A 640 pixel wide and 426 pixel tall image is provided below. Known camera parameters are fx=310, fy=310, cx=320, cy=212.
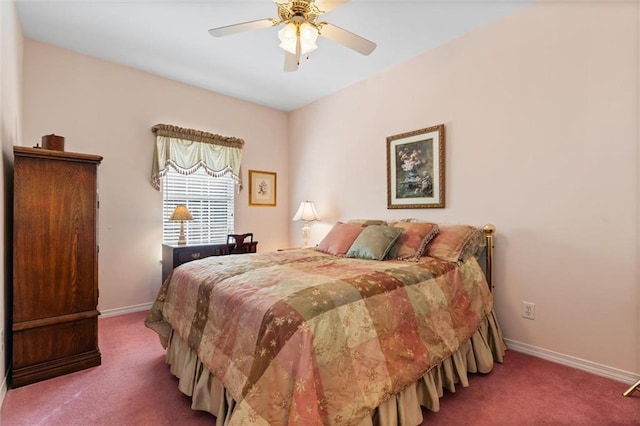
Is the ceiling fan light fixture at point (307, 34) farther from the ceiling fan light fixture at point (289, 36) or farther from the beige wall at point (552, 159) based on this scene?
the beige wall at point (552, 159)

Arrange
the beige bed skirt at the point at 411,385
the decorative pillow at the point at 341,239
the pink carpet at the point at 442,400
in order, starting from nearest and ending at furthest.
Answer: the beige bed skirt at the point at 411,385 < the pink carpet at the point at 442,400 < the decorative pillow at the point at 341,239

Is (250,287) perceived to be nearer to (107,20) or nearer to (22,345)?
Result: (22,345)

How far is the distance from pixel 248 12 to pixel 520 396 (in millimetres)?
3359

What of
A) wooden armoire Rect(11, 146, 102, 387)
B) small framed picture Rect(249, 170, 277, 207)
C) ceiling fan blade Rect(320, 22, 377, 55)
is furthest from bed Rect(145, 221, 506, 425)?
small framed picture Rect(249, 170, 277, 207)

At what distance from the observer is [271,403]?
121cm

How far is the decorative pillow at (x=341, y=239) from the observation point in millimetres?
2834

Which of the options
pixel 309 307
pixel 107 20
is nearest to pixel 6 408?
pixel 309 307

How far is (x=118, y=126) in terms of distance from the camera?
3.46 meters

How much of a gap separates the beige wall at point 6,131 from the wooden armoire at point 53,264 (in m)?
0.07

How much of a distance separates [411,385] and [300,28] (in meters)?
2.25

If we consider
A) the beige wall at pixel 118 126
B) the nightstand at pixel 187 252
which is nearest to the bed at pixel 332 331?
the nightstand at pixel 187 252

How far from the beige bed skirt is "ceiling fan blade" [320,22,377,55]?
2.15m

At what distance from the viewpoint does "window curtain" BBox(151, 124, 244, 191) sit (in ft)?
12.1

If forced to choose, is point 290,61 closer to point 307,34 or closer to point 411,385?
point 307,34
